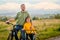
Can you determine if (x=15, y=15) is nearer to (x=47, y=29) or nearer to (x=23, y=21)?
(x=23, y=21)

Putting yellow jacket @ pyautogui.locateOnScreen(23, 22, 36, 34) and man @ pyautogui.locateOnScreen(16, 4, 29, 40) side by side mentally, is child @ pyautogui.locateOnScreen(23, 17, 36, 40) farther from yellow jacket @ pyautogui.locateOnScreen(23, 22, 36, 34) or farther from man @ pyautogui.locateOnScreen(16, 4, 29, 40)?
man @ pyautogui.locateOnScreen(16, 4, 29, 40)

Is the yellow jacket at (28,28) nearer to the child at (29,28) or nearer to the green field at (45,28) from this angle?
the child at (29,28)

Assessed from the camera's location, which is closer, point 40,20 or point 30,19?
point 30,19

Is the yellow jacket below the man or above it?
below

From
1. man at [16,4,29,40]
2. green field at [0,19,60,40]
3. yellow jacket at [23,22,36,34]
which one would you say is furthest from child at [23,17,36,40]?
green field at [0,19,60,40]

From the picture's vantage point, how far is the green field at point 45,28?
9.88m

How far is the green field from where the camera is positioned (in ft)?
32.4

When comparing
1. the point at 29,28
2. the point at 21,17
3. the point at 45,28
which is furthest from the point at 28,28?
the point at 45,28

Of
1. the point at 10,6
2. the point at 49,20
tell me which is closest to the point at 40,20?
the point at 49,20

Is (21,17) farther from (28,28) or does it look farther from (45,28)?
(45,28)

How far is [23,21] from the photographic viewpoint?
8969 millimetres

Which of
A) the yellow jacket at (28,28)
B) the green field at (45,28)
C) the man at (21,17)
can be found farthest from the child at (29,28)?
the green field at (45,28)

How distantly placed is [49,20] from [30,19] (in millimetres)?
1347

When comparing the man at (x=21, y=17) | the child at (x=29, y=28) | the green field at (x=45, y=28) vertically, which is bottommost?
the green field at (x=45, y=28)
